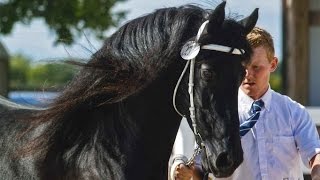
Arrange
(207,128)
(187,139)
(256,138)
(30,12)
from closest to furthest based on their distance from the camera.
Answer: (207,128), (256,138), (187,139), (30,12)

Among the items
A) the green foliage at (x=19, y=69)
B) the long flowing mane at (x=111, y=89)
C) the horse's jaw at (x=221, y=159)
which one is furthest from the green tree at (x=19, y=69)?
the horse's jaw at (x=221, y=159)

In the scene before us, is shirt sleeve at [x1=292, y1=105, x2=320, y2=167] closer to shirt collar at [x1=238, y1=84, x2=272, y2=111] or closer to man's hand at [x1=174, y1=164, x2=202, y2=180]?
shirt collar at [x1=238, y1=84, x2=272, y2=111]

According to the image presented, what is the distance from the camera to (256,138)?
4180 millimetres

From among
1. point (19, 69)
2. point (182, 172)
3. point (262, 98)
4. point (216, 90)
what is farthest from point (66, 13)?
point (216, 90)

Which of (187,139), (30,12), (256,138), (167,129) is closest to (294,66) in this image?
(30,12)

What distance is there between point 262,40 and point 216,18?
0.70 metres

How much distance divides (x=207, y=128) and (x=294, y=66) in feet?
23.8

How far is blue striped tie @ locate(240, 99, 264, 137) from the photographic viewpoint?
4.09 meters

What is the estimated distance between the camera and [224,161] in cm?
340

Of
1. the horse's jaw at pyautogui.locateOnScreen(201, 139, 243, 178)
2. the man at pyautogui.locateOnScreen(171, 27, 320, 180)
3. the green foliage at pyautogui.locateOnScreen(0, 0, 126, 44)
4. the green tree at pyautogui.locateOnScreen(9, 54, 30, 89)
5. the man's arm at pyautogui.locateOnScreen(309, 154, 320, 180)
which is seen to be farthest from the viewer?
A: the green tree at pyautogui.locateOnScreen(9, 54, 30, 89)

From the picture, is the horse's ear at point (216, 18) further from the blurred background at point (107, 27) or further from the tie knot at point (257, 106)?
the blurred background at point (107, 27)

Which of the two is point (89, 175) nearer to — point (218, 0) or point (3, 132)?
point (3, 132)

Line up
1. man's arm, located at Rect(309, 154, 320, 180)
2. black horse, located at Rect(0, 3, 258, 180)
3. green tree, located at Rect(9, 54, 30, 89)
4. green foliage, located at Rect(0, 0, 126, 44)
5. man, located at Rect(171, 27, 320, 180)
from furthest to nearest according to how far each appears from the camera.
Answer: green tree, located at Rect(9, 54, 30, 89) < green foliage, located at Rect(0, 0, 126, 44) < man, located at Rect(171, 27, 320, 180) < man's arm, located at Rect(309, 154, 320, 180) < black horse, located at Rect(0, 3, 258, 180)

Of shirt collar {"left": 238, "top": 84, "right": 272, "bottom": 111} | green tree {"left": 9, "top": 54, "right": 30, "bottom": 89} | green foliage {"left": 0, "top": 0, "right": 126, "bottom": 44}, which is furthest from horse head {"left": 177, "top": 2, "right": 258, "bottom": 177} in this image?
green tree {"left": 9, "top": 54, "right": 30, "bottom": 89}
